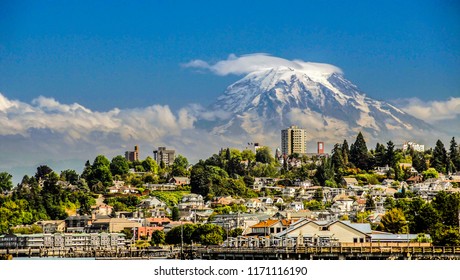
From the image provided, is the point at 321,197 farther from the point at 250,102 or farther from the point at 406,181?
the point at 250,102

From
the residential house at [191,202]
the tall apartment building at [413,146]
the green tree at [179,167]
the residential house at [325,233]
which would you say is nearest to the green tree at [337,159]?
the tall apartment building at [413,146]

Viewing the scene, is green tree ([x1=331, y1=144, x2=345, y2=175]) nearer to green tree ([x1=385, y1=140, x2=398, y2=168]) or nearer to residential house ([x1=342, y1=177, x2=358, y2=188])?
residential house ([x1=342, y1=177, x2=358, y2=188])

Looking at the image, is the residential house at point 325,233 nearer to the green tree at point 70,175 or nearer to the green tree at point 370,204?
the green tree at point 370,204

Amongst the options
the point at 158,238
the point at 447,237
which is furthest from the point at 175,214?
the point at 447,237

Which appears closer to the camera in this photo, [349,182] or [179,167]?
[349,182]

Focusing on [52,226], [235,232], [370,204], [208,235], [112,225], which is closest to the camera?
[208,235]

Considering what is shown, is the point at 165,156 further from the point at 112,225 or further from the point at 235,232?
the point at 235,232
